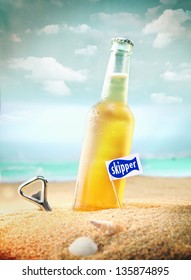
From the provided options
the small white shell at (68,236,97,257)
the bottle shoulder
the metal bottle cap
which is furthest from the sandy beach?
the metal bottle cap

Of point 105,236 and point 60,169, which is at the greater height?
point 60,169

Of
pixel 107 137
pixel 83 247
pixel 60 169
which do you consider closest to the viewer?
pixel 83 247

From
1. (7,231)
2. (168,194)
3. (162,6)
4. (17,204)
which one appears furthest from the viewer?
(168,194)

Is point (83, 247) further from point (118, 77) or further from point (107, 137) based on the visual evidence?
point (118, 77)

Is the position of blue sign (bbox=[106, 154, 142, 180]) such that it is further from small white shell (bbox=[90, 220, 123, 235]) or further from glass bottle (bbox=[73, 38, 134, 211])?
small white shell (bbox=[90, 220, 123, 235])

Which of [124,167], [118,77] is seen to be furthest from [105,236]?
[118,77]

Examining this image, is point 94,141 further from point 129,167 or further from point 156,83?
point 156,83
